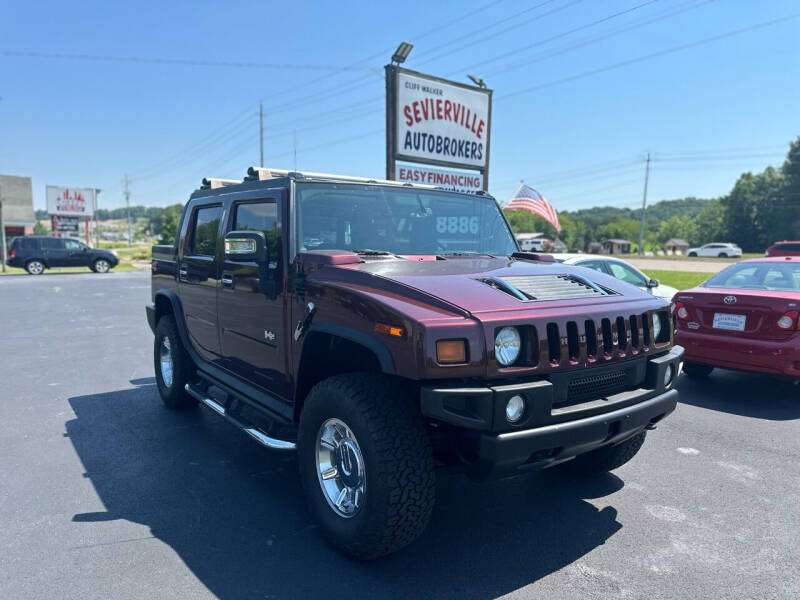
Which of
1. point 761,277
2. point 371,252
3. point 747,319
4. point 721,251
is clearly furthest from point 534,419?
point 721,251

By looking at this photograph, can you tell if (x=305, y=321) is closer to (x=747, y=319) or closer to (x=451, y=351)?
(x=451, y=351)

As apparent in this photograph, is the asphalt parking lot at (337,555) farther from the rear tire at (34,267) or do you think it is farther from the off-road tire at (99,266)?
the off-road tire at (99,266)

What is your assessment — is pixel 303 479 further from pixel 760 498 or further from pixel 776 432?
pixel 776 432

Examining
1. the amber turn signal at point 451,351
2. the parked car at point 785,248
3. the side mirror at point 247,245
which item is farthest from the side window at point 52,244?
the amber turn signal at point 451,351

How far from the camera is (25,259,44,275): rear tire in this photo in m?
25.9

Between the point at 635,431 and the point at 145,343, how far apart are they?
26.9 ft

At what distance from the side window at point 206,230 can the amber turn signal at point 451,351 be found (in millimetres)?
2598

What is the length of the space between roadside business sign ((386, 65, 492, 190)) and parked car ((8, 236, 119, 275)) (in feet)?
75.9

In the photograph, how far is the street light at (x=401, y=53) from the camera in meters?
9.31

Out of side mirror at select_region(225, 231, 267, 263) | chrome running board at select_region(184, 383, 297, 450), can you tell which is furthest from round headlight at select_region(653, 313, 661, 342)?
side mirror at select_region(225, 231, 267, 263)

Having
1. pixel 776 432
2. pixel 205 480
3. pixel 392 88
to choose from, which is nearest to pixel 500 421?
pixel 205 480

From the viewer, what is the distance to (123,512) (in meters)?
3.46

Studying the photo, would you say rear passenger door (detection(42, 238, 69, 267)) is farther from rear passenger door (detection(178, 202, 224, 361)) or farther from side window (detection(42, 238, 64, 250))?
rear passenger door (detection(178, 202, 224, 361))

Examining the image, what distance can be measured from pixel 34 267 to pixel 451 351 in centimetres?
2911
